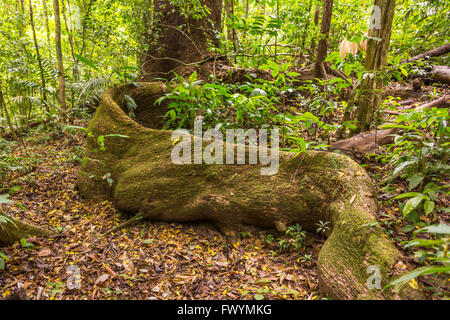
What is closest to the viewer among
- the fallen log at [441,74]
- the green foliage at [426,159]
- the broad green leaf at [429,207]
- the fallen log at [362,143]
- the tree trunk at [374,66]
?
the broad green leaf at [429,207]

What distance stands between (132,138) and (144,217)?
3.92 feet

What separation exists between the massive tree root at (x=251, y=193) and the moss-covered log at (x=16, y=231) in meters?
0.88

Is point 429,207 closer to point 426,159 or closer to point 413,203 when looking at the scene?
point 413,203

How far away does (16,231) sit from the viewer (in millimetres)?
2627


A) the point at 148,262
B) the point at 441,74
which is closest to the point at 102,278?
the point at 148,262

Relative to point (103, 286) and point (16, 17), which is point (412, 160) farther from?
point (16, 17)

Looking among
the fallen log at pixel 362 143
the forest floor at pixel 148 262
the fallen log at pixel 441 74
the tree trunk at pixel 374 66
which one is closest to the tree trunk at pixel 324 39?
the tree trunk at pixel 374 66

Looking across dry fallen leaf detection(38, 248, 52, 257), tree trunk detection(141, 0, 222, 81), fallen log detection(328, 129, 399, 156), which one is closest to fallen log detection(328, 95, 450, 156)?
fallen log detection(328, 129, 399, 156)

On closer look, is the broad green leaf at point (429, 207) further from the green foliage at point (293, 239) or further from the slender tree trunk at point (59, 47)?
the slender tree trunk at point (59, 47)

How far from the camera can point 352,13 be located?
6.62 m

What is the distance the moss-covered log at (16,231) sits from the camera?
252 centimetres

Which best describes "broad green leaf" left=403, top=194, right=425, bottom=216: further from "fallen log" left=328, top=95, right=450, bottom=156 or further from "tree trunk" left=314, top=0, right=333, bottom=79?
"tree trunk" left=314, top=0, right=333, bottom=79

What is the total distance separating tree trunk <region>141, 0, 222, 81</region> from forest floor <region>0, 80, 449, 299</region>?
307cm

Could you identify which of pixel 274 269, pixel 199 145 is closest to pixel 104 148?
pixel 199 145
